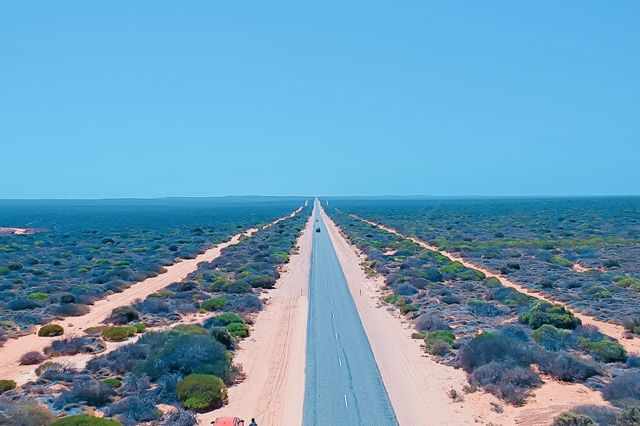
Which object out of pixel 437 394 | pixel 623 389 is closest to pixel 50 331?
pixel 437 394

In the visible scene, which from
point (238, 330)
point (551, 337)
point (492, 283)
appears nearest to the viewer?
point (551, 337)

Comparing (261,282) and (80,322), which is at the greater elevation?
(261,282)

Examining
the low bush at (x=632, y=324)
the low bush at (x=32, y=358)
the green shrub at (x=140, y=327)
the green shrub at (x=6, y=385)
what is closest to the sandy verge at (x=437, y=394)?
the low bush at (x=632, y=324)

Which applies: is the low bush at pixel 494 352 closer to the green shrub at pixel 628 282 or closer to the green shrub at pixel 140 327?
the green shrub at pixel 140 327

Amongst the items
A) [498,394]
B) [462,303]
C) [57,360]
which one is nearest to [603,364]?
[498,394]

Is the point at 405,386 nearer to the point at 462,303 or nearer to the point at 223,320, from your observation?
the point at 223,320

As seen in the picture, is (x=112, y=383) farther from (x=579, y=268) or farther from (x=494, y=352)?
(x=579, y=268)
